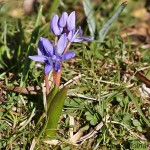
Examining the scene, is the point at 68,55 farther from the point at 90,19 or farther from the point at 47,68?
the point at 90,19

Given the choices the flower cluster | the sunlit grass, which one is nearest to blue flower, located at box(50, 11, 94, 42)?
the flower cluster

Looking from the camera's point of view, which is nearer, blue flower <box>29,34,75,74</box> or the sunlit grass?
blue flower <box>29,34,75,74</box>

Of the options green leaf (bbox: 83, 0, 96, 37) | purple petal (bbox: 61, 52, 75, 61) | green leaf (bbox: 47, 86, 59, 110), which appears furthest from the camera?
green leaf (bbox: 83, 0, 96, 37)

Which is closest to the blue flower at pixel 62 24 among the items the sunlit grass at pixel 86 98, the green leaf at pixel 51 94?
the green leaf at pixel 51 94

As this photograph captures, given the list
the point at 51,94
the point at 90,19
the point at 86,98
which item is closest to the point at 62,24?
the point at 51,94

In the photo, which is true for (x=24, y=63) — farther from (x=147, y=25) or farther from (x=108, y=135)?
(x=147, y=25)

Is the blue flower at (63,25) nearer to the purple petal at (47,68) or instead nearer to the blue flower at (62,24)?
the blue flower at (62,24)

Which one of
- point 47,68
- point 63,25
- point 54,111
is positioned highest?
point 63,25

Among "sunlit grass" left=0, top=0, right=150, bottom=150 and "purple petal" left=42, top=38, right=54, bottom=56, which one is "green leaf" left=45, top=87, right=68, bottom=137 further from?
"purple petal" left=42, top=38, right=54, bottom=56
